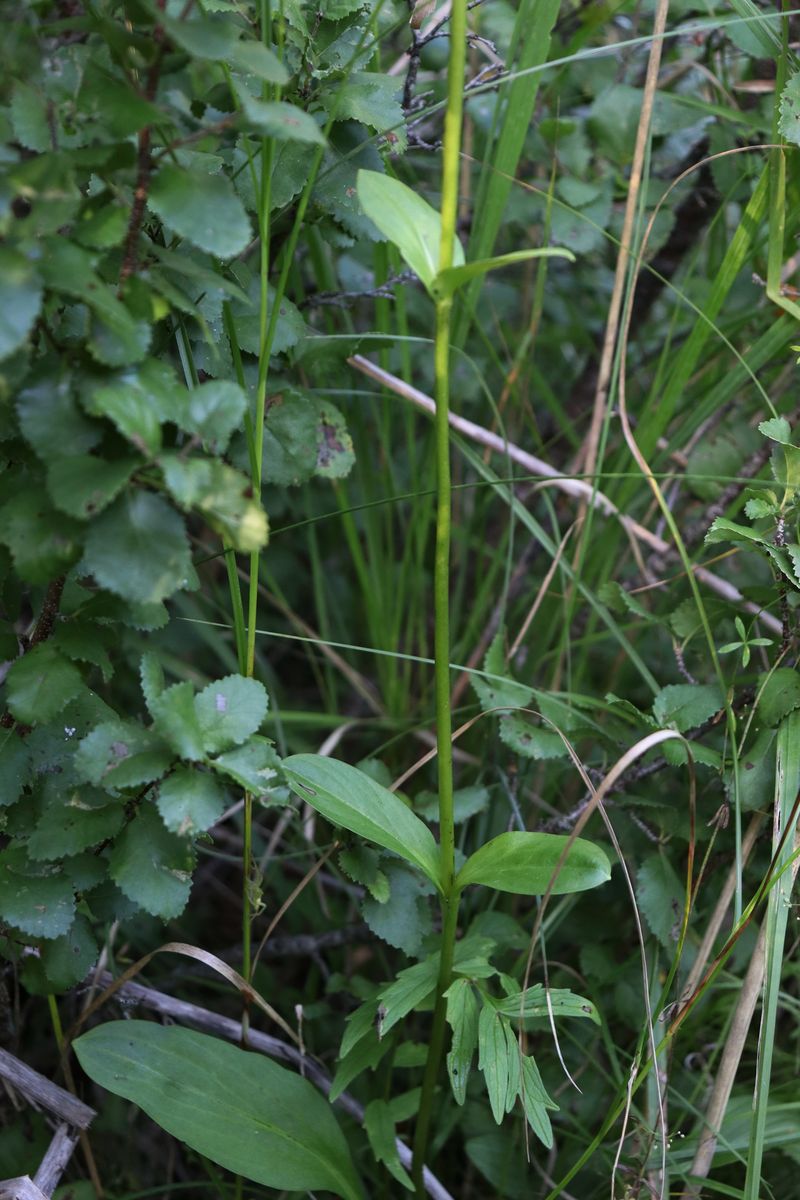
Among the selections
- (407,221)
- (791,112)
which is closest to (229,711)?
(407,221)

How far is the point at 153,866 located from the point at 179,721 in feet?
0.42

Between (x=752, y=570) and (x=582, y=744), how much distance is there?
1.13 feet

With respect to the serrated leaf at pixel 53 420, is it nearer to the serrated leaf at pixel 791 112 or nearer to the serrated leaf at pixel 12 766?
the serrated leaf at pixel 12 766

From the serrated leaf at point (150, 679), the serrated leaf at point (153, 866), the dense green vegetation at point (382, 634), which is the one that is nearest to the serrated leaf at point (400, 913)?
the dense green vegetation at point (382, 634)

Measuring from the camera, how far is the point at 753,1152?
2.37 ft

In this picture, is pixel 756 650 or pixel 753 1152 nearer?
pixel 753 1152

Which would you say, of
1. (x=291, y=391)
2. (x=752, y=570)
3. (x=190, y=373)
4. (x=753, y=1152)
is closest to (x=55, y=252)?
(x=190, y=373)

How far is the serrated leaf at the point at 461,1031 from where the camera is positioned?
0.73 meters

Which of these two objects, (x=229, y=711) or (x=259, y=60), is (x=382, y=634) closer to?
→ (x=229, y=711)

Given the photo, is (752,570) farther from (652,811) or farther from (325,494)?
(325,494)

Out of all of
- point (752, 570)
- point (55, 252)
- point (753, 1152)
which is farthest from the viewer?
point (752, 570)

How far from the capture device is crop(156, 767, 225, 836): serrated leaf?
63cm

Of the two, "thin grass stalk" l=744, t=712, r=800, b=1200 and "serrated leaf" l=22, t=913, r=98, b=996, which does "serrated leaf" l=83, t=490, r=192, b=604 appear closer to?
"serrated leaf" l=22, t=913, r=98, b=996

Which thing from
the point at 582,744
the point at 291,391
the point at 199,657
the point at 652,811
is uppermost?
the point at 291,391
